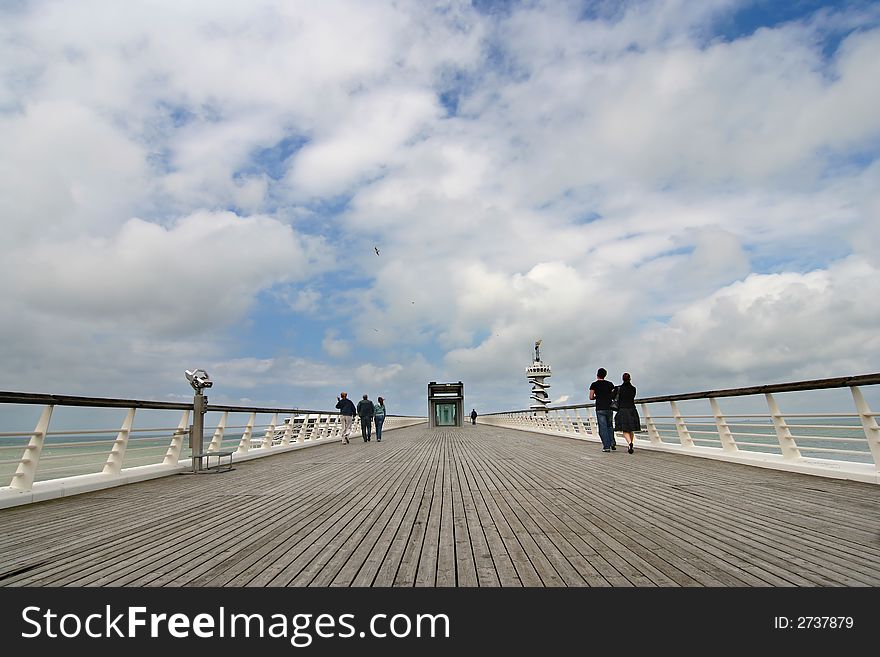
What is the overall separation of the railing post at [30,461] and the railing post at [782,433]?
9395 mm

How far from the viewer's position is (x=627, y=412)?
38.7 ft

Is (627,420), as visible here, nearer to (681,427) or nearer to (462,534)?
(681,427)

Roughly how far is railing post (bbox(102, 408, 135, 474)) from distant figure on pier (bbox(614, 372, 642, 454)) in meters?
A: 9.25

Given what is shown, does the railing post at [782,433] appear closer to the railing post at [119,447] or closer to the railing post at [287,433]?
the railing post at [119,447]

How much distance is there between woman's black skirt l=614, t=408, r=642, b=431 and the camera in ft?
38.2

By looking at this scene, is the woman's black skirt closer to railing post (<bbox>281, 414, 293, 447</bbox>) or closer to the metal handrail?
the metal handrail

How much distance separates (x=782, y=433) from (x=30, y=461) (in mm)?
9554

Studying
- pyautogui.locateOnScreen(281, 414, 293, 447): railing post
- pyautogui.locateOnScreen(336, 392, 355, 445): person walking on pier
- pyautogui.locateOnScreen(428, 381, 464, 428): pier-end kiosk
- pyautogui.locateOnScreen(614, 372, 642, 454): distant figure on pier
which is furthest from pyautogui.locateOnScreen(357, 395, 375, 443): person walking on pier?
pyautogui.locateOnScreen(428, 381, 464, 428): pier-end kiosk

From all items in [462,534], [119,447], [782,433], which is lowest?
[462,534]

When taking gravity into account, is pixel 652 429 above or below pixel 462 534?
above

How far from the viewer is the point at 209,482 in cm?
781

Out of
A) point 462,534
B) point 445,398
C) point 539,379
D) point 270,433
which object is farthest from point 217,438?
point 539,379

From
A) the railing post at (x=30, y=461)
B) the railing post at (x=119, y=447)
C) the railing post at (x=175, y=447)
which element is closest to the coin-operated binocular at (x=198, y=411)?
the railing post at (x=175, y=447)
